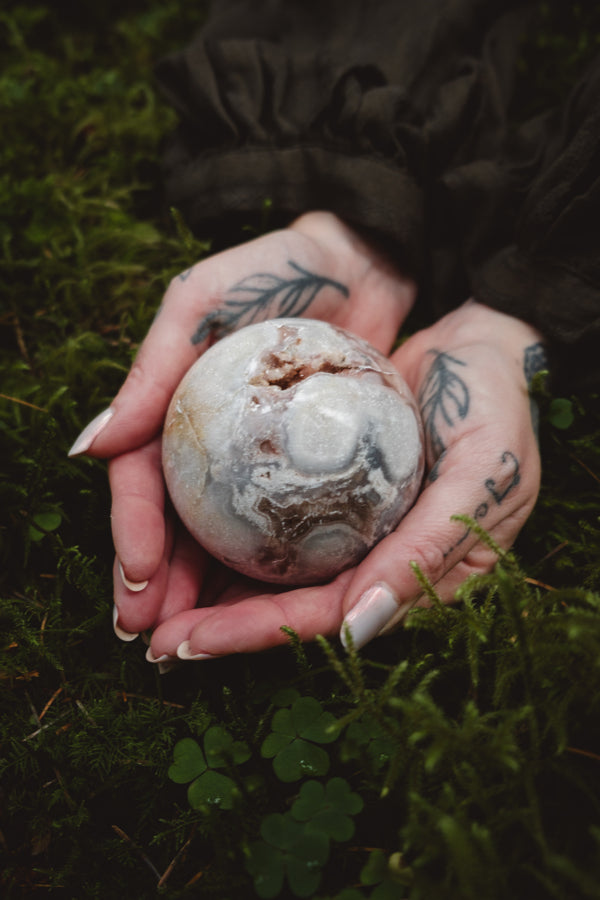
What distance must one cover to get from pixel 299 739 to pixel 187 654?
392mm

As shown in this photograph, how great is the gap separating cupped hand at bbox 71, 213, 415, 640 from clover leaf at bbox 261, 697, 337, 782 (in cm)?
23

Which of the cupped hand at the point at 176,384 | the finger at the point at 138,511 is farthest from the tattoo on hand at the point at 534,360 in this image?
the finger at the point at 138,511

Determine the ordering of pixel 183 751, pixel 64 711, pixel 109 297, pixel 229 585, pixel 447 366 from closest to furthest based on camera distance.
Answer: pixel 183 751 < pixel 64 711 < pixel 229 585 < pixel 447 366 < pixel 109 297

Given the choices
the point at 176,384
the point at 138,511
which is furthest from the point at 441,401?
the point at 138,511

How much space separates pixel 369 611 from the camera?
1645mm

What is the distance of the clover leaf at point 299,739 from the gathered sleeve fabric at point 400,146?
158cm

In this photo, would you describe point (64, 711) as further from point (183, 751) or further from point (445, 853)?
point (445, 853)

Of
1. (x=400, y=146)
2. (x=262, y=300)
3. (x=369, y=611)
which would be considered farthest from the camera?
(x=400, y=146)

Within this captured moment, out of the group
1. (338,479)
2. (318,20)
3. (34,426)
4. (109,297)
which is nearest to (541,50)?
(318,20)

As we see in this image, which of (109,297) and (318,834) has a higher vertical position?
(109,297)

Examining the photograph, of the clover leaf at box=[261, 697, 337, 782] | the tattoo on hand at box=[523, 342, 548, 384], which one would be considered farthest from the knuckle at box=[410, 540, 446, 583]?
the tattoo on hand at box=[523, 342, 548, 384]

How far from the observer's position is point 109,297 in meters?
2.92

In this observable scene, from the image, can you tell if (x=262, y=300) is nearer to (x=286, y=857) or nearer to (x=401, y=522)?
(x=401, y=522)

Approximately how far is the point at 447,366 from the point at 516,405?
29cm
